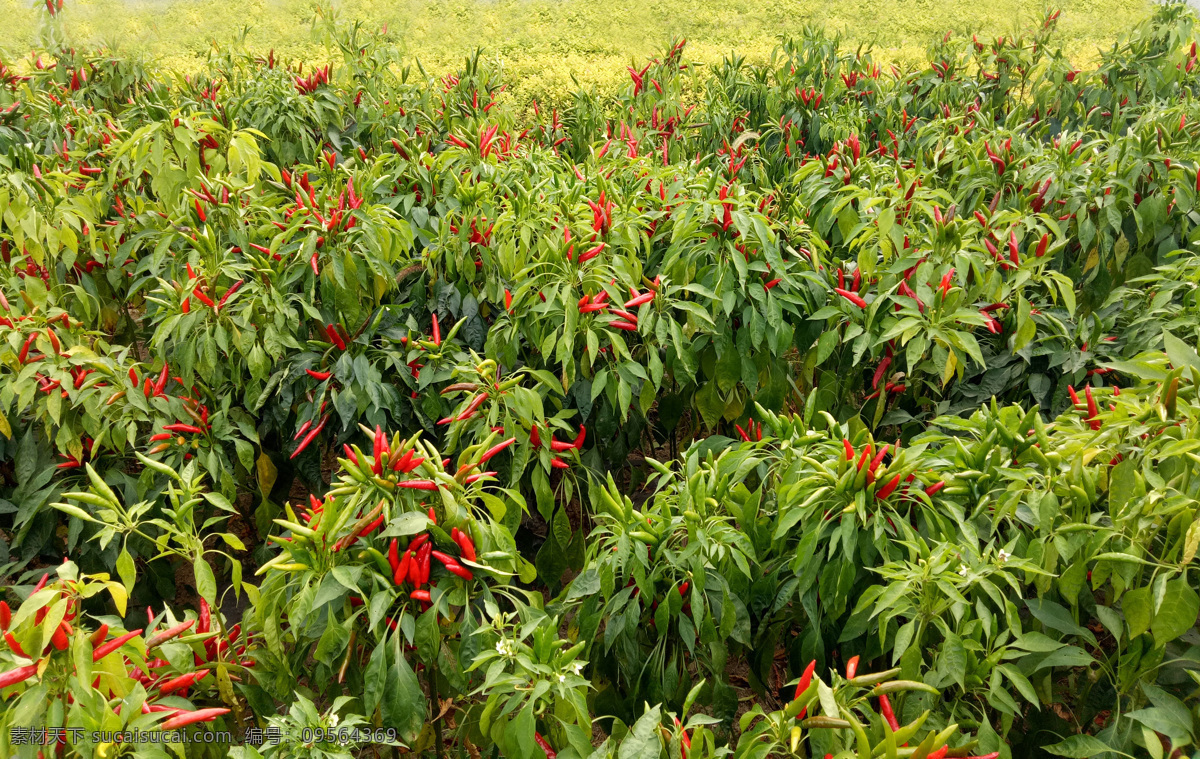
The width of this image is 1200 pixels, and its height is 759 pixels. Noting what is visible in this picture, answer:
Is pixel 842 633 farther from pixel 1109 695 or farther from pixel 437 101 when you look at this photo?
pixel 437 101

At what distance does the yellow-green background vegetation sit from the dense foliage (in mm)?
9066

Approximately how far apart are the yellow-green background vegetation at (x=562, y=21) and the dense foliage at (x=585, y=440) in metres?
9.07

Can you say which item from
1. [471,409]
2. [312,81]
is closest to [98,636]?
[471,409]

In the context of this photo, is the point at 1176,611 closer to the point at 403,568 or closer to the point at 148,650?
the point at 403,568

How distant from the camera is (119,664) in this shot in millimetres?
1547

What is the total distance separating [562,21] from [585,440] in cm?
1282

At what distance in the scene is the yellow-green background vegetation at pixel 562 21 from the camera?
13.6 meters

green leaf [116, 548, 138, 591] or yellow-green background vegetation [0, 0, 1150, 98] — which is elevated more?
yellow-green background vegetation [0, 0, 1150, 98]

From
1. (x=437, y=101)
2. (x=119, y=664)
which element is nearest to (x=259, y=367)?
(x=119, y=664)

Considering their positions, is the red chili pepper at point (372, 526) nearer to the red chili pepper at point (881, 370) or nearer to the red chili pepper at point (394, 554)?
the red chili pepper at point (394, 554)

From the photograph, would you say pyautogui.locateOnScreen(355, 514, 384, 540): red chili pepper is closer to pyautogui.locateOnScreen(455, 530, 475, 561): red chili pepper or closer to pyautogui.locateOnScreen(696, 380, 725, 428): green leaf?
pyautogui.locateOnScreen(455, 530, 475, 561): red chili pepper

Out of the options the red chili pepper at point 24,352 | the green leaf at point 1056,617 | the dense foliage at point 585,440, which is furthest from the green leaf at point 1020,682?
the red chili pepper at point 24,352

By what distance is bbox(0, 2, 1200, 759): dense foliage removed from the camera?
A: 1700 millimetres

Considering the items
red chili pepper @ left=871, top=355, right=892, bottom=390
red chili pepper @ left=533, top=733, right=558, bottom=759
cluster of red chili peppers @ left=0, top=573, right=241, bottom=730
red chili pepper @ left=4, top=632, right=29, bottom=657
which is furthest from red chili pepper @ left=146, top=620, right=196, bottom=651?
red chili pepper @ left=871, top=355, right=892, bottom=390
